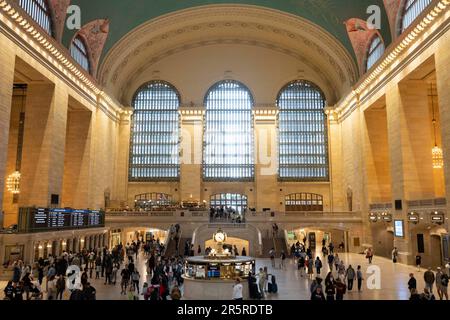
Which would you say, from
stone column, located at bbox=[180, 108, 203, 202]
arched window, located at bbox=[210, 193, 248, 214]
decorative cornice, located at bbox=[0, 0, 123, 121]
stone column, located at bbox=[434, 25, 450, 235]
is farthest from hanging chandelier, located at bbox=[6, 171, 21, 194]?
stone column, located at bbox=[434, 25, 450, 235]

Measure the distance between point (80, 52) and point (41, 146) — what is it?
805cm

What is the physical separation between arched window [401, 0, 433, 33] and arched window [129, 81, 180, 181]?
21.4 metres

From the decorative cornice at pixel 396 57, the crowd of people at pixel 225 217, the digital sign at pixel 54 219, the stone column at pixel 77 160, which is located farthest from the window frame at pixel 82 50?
the decorative cornice at pixel 396 57

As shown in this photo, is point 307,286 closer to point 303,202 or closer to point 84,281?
point 84,281

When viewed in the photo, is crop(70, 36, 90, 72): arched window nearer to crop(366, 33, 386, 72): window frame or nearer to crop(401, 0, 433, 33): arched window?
crop(366, 33, 386, 72): window frame

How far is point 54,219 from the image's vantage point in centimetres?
1886

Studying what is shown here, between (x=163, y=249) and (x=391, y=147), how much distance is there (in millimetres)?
14659

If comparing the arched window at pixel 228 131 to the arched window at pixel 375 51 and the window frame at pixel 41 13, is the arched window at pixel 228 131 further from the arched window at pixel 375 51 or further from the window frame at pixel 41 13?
the window frame at pixel 41 13

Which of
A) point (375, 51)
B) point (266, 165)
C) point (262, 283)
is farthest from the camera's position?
point (266, 165)

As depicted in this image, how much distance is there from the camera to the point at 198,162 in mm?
36188

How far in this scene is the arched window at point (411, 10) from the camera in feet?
65.5

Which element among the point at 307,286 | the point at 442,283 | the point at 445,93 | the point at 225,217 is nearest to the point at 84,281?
the point at 307,286

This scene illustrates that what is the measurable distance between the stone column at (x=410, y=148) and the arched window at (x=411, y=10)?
336 centimetres
